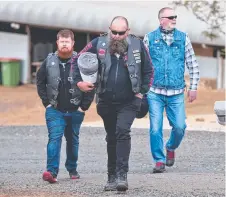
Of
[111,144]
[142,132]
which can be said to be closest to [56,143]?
[111,144]

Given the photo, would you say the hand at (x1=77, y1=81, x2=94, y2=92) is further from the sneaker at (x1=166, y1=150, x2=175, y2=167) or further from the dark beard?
the sneaker at (x1=166, y1=150, x2=175, y2=167)

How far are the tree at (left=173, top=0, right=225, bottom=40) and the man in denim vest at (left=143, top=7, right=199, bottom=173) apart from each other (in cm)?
1233

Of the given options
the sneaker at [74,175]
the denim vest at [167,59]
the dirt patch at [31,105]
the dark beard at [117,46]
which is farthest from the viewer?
the dirt patch at [31,105]

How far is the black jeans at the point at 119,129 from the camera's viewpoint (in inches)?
364

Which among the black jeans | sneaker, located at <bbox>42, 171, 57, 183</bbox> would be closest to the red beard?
the black jeans

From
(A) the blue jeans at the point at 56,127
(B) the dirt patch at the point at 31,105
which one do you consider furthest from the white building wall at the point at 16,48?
(A) the blue jeans at the point at 56,127

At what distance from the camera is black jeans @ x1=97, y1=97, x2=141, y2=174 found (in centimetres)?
924

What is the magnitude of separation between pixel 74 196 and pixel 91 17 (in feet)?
72.6

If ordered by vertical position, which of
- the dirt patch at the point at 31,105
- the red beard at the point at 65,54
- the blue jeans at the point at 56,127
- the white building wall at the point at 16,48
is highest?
the red beard at the point at 65,54

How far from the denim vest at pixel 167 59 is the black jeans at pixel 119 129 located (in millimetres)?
1724

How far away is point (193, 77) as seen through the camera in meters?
11.3

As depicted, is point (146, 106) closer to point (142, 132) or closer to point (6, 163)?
point (6, 163)

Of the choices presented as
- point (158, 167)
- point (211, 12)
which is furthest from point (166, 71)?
point (211, 12)

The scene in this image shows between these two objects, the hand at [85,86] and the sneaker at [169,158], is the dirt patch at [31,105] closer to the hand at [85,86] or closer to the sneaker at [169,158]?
the sneaker at [169,158]
